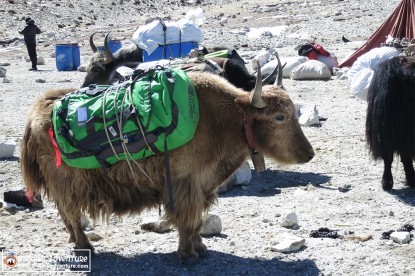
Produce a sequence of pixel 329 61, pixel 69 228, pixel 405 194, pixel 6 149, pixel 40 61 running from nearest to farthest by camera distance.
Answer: pixel 69 228 < pixel 405 194 < pixel 6 149 < pixel 329 61 < pixel 40 61

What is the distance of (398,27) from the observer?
13594mm

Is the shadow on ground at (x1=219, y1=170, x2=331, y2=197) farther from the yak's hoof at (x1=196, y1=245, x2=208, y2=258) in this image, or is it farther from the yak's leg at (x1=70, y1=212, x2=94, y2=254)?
the yak's leg at (x1=70, y1=212, x2=94, y2=254)

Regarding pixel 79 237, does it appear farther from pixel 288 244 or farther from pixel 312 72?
pixel 312 72

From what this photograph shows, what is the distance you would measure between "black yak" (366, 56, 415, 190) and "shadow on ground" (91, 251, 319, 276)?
1.94 metres

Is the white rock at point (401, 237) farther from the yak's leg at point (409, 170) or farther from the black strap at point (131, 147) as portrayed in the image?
the black strap at point (131, 147)

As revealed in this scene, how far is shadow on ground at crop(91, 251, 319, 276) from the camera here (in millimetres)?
4711

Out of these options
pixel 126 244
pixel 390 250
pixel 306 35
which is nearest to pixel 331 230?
pixel 390 250

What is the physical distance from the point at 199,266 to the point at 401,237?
1311 millimetres

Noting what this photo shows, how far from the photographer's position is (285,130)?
4812 mm

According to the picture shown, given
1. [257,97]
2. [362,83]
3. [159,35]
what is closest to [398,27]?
[362,83]

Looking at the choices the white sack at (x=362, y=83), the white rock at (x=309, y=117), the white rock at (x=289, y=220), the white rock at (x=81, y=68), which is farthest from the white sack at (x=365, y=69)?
the white rock at (x=81, y=68)

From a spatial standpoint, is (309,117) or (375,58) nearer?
(309,117)

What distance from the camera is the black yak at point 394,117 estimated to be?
20.9 feet

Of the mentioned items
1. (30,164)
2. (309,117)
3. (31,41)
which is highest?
(30,164)
